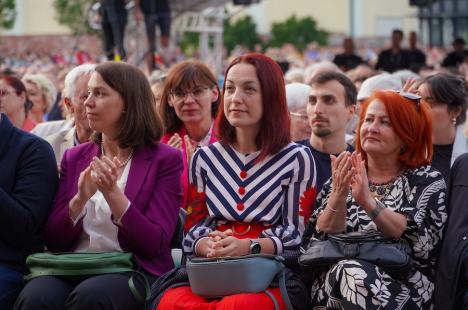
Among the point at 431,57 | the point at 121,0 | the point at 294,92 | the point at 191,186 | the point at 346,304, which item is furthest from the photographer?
the point at 431,57

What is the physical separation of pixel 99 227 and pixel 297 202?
1.02 m

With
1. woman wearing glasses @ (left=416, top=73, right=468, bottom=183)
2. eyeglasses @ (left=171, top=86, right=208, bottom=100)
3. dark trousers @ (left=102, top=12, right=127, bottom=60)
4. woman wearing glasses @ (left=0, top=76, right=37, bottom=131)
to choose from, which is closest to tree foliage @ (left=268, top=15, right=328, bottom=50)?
dark trousers @ (left=102, top=12, right=127, bottom=60)

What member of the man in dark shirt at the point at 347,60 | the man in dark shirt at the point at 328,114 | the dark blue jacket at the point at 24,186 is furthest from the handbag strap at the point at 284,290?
the man in dark shirt at the point at 347,60

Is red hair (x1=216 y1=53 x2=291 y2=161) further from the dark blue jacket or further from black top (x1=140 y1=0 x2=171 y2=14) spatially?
black top (x1=140 y1=0 x2=171 y2=14)

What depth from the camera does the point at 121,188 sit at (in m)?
5.47

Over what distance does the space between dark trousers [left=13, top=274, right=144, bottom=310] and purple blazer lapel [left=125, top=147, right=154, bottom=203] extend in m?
0.46

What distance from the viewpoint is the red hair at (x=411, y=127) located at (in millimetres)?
5395

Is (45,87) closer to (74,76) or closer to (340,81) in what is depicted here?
(74,76)

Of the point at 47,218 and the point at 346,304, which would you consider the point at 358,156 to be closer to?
the point at 346,304

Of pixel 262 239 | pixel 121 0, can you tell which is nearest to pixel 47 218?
pixel 262 239

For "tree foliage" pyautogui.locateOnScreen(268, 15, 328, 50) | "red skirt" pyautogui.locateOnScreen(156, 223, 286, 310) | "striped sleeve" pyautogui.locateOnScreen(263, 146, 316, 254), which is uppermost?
"striped sleeve" pyautogui.locateOnScreen(263, 146, 316, 254)

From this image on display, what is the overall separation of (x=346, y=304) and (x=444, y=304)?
50cm

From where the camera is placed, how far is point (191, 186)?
5.57 meters

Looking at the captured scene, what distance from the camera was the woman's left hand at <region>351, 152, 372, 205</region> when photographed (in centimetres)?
506
